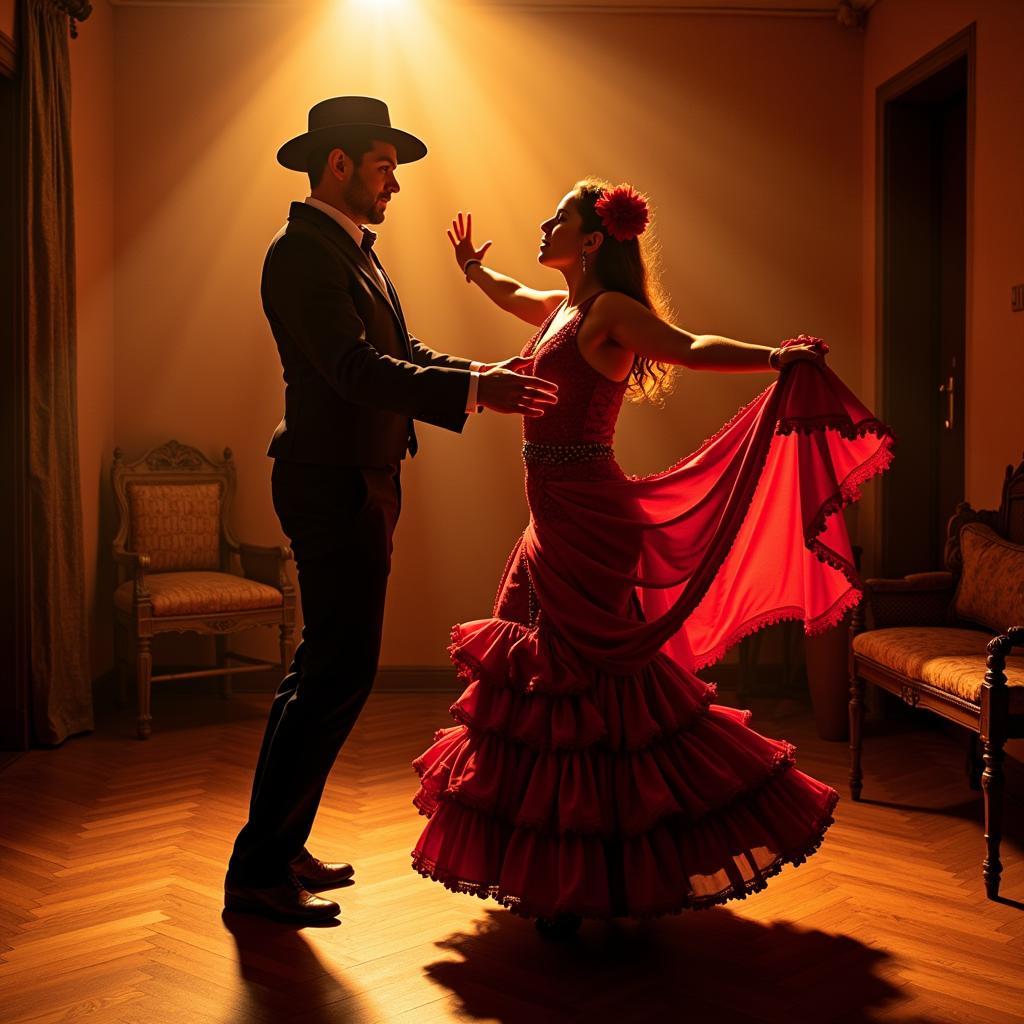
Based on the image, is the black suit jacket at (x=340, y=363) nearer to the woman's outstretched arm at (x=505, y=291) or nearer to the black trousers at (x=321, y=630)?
the black trousers at (x=321, y=630)

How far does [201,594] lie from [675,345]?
284 cm

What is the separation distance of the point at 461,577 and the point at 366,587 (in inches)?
110

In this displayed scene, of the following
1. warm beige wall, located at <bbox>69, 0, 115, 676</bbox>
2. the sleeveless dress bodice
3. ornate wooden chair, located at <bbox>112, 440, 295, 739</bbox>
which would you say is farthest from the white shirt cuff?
warm beige wall, located at <bbox>69, 0, 115, 676</bbox>

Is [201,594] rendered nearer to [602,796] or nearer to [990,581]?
[602,796]

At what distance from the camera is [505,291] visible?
11.4 feet

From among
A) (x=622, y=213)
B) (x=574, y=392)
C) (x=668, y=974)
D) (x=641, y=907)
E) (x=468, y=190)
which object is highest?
(x=468, y=190)

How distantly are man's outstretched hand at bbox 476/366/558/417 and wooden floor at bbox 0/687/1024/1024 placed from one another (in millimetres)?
1202

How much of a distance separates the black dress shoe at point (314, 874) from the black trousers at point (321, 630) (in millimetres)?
217

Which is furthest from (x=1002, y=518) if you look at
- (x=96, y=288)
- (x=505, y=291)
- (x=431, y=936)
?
(x=96, y=288)

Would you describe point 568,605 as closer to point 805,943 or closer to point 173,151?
point 805,943

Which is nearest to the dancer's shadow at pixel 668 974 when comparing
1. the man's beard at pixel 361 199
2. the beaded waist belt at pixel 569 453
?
the beaded waist belt at pixel 569 453

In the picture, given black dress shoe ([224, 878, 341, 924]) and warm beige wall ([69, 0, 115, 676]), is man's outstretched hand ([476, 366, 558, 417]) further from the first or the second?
warm beige wall ([69, 0, 115, 676])

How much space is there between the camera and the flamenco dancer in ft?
8.49

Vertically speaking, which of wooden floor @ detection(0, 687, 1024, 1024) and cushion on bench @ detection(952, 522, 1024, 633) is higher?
cushion on bench @ detection(952, 522, 1024, 633)
